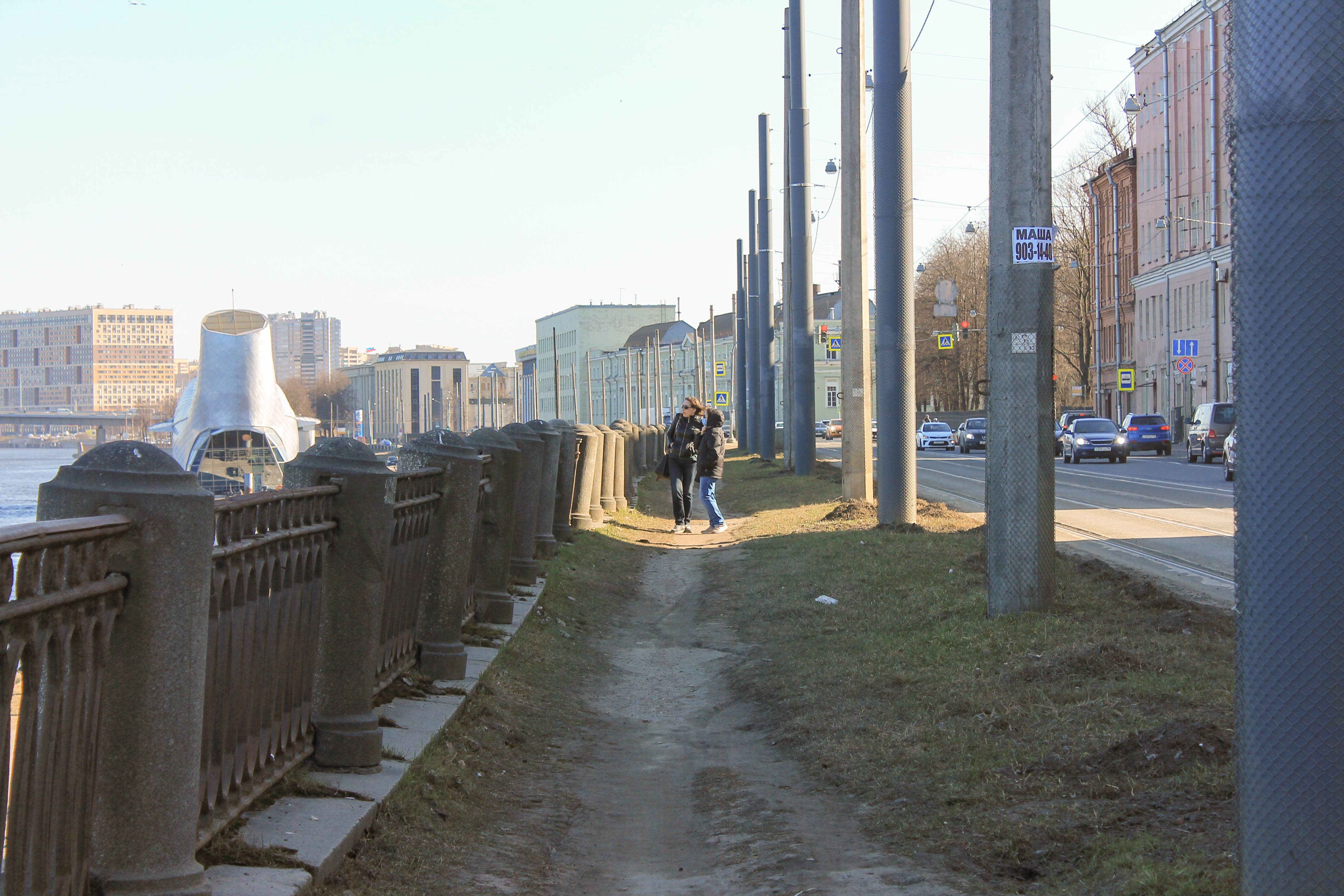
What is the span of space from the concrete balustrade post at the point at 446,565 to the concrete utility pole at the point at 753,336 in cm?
3802

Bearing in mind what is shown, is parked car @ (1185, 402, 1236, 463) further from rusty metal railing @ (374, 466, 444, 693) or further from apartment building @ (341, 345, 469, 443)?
apartment building @ (341, 345, 469, 443)

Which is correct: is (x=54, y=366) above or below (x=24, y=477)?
above

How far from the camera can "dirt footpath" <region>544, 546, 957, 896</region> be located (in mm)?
4676

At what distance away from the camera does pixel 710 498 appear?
18750 millimetres

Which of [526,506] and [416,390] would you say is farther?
[416,390]

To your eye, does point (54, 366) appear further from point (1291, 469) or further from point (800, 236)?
point (1291, 469)

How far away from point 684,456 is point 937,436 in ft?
168

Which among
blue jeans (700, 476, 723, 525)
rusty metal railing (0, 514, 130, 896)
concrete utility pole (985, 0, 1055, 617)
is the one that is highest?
concrete utility pole (985, 0, 1055, 617)

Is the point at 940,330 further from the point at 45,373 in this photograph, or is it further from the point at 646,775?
the point at 45,373

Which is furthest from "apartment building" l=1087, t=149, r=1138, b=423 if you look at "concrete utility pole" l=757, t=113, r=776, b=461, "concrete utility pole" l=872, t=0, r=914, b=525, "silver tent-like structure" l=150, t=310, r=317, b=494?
"concrete utility pole" l=872, t=0, r=914, b=525

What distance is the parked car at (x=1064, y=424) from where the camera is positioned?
50.7m

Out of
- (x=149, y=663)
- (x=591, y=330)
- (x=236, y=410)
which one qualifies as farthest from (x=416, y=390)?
(x=149, y=663)

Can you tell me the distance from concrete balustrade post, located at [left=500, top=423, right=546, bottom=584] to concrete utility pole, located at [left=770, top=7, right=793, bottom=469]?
794 inches

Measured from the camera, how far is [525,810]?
222 inches
